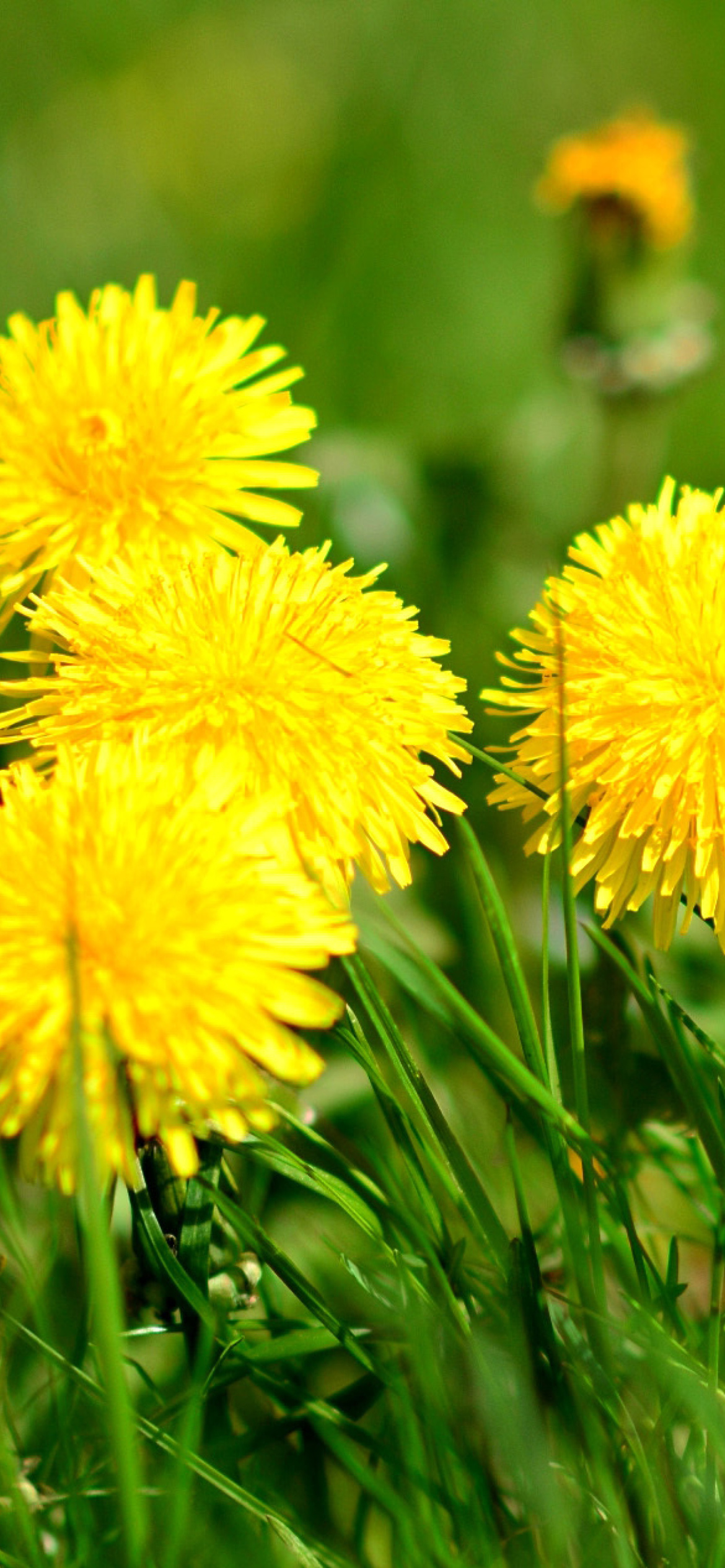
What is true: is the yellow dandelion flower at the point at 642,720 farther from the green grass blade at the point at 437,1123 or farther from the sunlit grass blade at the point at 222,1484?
the sunlit grass blade at the point at 222,1484

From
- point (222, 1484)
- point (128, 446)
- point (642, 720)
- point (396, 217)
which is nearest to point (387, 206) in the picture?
point (396, 217)

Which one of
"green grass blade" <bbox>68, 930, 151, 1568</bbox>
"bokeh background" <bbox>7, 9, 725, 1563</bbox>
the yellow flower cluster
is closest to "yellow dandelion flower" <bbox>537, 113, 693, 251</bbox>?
"bokeh background" <bbox>7, 9, 725, 1563</bbox>

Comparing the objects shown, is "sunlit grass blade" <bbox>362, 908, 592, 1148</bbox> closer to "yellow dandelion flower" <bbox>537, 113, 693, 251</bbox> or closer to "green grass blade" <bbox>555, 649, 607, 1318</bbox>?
"green grass blade" <bbox>555, 649, 607, 1318</bbox>

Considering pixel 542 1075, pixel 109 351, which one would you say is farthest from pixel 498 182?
pixel 542 1075

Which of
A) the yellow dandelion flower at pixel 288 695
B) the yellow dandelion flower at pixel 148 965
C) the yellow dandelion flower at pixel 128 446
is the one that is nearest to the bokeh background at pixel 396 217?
the yellow dandelion flower at pixel 128 446

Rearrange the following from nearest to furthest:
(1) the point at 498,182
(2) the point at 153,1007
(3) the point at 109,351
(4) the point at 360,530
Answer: (2) the point at 153,1007, (3) the point at 109,351, (4) the point at 360,530, (1) the point at 498,182

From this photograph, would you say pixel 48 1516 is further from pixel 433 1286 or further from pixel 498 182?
pixel 498 182

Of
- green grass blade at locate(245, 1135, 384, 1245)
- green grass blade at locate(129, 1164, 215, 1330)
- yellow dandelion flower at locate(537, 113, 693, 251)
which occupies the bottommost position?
green grass blade at locate(129, 1164, 215, 1330)
